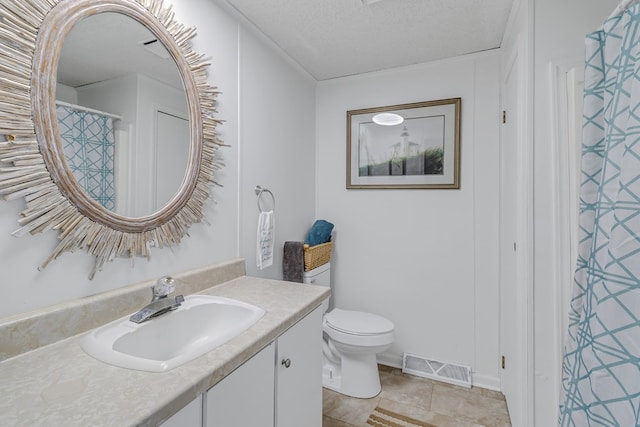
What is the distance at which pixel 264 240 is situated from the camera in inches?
71.1

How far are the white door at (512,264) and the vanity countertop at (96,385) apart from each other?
50.9 inches

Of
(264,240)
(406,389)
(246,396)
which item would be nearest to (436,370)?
(406,389)

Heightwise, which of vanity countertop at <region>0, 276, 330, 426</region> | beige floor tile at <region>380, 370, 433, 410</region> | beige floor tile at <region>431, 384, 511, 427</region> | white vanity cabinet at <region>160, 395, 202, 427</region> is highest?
vanity countertop at <region>0, 276, 330, 426</region>

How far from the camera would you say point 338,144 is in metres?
2.61

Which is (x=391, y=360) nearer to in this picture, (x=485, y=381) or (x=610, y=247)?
(x=485, y=381)

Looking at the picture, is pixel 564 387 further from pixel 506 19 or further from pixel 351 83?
pixel 351 83

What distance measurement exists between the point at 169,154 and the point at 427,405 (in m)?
2.07

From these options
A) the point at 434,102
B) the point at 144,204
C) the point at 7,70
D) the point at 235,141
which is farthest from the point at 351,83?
the point at 7,70

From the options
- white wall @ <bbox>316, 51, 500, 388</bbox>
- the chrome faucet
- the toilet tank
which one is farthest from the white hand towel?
white wall @ <bbox>316, 51, 500, 388</bbox>

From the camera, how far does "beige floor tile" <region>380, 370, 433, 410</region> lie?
1962 millimetres

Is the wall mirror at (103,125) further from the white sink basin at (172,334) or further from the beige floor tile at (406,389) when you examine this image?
the beige floor tile at (406,389)

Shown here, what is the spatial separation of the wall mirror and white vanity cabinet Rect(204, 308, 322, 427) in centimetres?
64

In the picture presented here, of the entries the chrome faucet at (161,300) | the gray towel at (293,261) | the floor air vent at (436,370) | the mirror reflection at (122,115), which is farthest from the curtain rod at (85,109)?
the floor air vent at (436,370)

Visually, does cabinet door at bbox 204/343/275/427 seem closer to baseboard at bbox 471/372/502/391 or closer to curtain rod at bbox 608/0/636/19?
curtain rod at bbox 608/0/636/19
